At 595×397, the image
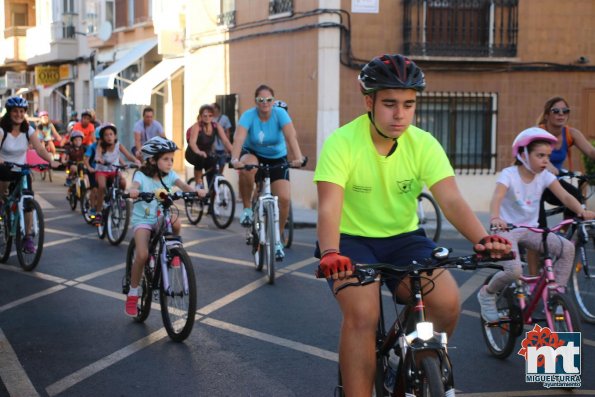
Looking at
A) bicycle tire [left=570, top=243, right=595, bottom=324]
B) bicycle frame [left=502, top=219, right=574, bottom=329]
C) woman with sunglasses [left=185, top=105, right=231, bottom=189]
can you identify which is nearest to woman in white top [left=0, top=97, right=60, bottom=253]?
woman with sunglasses [left=185, top=105, right=231, bottom=189]

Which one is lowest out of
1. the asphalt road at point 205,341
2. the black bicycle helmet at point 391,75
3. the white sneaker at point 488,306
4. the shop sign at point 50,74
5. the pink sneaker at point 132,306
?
the asphalt road at point 205,341

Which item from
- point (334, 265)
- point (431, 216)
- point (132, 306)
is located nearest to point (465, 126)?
point (431, 216)

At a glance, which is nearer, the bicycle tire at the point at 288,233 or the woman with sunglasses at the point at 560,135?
the woman with sunglasses at the point at 560,135

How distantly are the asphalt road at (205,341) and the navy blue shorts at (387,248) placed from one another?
91 cm

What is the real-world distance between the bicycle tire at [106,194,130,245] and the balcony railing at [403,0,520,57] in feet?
23.2

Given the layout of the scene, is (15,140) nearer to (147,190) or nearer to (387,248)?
(147,190)

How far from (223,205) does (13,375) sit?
7.91m

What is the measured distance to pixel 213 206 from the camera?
1333 cm

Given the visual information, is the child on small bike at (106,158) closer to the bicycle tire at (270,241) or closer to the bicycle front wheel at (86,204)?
the bicycle front wheel at (86,204)

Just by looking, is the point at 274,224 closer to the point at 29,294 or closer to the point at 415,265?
the point at 29,294

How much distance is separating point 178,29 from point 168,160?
16695mm

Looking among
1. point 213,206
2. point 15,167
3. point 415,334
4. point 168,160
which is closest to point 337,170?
point 415,334

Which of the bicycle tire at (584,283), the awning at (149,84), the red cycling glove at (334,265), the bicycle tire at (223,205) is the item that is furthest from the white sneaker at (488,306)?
the awning at (149,84)

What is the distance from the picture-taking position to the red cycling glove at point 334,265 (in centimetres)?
353
